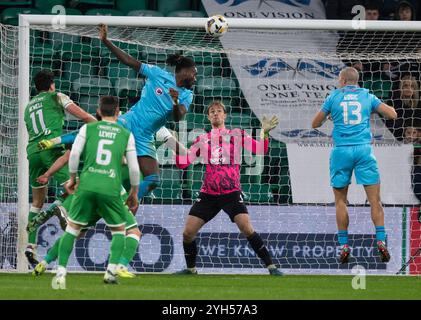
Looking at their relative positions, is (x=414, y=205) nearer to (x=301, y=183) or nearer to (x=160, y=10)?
(x=301, y=183)

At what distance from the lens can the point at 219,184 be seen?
41.4 ft

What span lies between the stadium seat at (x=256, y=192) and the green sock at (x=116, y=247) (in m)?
5.07

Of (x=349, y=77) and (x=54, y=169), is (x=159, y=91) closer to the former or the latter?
(x=54, y=169)

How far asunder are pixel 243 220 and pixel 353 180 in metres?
2.57

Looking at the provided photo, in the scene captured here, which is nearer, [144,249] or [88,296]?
[88,296]

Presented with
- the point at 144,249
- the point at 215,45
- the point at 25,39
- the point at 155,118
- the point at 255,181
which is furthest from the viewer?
the point at 215,45

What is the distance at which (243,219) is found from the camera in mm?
12469

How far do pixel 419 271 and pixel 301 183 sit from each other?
1.83 m

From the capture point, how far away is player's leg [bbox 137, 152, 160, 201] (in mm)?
12078

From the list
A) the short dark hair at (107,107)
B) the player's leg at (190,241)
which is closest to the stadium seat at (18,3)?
the player's leg at (190,241)

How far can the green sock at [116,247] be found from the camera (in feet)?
32.3

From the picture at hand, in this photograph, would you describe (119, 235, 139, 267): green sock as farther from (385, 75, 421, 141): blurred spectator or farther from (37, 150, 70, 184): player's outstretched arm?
(385, 75, 421, 141): blurred spectator

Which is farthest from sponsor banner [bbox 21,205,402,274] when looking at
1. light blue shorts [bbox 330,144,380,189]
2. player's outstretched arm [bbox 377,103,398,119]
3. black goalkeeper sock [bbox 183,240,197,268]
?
player's outstretched arm [bbox 377,103,398,119]

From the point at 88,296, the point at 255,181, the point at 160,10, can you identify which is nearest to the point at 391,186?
the point at 255,181
